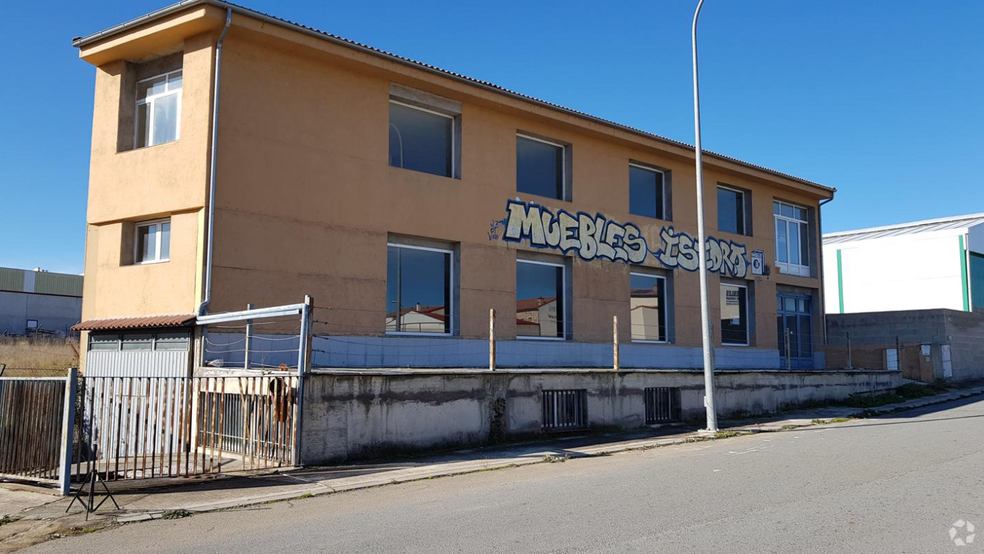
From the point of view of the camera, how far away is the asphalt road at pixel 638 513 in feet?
22.2

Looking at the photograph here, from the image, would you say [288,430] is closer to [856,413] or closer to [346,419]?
[346,419]

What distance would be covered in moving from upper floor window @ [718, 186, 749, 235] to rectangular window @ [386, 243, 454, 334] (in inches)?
464

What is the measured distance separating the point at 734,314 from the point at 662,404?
978cm

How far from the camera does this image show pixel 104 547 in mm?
7527

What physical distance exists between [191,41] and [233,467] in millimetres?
9121

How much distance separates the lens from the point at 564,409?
52.9 feet

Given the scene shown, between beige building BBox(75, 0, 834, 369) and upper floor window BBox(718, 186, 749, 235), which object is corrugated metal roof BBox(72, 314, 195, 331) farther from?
upper floor window BBox(718, 186, 749, 235)

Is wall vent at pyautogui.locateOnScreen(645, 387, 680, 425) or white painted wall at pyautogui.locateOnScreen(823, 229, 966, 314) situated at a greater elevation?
white painted wall at pyautogui.locateOnScreen(823, 229, 966, 314)

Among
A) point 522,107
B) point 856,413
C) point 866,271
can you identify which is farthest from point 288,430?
point 866,271

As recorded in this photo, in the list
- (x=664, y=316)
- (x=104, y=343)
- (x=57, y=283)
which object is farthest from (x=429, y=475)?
(x=57, y=283)

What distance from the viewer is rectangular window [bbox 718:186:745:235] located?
87.9 ft

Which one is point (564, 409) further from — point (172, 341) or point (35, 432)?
point (35, 432)

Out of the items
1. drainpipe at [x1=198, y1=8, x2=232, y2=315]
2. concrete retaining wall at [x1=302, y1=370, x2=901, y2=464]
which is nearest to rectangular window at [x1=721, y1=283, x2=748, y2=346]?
concrete retaining wall at [x1=302, y1=370, x2=901, y2=464]

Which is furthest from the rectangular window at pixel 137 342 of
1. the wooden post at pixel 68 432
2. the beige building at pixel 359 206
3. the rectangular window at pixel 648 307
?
the rectangular window at pixel 648 307
